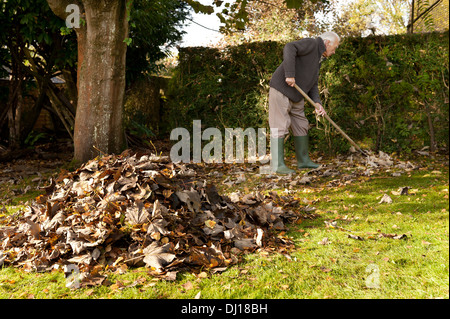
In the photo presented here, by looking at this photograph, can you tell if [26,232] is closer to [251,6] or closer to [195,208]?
[195,208]

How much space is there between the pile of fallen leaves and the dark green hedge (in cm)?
476

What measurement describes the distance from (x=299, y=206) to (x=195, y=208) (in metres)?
1.64

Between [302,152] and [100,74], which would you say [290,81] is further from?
[100,74]

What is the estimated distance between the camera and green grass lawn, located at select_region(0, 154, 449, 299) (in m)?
2.65

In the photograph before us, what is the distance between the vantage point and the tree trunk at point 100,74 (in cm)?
659

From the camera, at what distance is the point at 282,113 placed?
698 cm

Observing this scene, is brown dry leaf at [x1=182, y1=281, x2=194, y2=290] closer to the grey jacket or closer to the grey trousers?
the grey trousers

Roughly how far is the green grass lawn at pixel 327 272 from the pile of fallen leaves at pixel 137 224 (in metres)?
0.15

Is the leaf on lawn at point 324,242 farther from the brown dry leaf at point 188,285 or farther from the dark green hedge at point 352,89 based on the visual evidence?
the dark green hedge at point 352,89

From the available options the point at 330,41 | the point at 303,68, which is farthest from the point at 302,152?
the point at 330,41

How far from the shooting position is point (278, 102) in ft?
22.9

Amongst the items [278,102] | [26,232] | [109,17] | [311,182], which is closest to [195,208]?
[26,232]

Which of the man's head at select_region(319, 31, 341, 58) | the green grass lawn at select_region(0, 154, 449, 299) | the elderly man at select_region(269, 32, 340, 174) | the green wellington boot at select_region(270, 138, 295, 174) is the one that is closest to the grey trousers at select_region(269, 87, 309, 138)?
the elderly man at select_region(269, 32, 340, 174)

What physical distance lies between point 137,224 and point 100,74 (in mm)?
4074
